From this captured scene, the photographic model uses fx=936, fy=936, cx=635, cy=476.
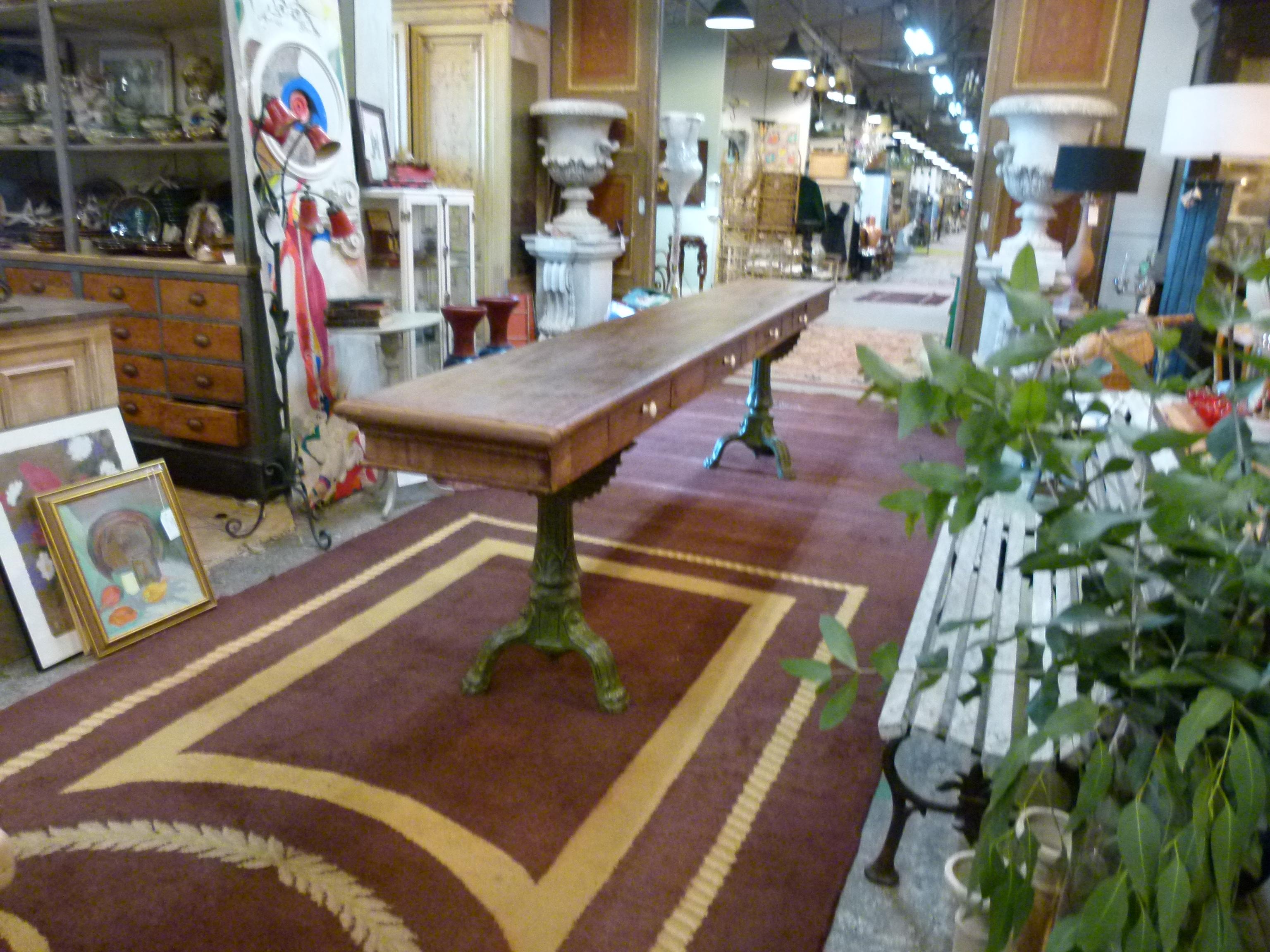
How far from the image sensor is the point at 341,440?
3.88 metres

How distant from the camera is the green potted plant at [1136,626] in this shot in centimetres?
78

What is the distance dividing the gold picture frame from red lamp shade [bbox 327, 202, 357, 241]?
50.2 inches

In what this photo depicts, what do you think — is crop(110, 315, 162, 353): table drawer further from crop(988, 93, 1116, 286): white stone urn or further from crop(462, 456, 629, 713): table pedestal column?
crop(988, 93, 1116, 286): white stone urn

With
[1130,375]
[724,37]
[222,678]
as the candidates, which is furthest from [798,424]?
[724,37]

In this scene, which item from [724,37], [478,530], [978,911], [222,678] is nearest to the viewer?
[978,911]

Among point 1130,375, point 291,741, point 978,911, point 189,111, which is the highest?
point 189,111

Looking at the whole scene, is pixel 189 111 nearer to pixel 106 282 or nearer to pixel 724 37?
pixel 106 282

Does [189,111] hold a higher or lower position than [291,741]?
higher

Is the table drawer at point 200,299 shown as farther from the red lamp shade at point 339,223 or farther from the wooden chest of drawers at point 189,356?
the red lamp shade at point 339,223

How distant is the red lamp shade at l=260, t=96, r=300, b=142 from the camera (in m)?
3.33

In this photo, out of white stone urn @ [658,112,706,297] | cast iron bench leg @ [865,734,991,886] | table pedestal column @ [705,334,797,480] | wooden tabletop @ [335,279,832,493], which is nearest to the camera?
cast iron bench leg @ [865,734,991,886]

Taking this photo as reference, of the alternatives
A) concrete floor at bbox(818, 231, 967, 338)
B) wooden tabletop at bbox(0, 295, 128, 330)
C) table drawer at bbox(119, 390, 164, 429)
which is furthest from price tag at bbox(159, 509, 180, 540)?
concrete floor at bbox(818, 231, 967, 338)

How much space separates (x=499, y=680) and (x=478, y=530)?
44.8 inches

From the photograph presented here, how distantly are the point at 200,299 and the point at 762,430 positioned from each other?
248cm
